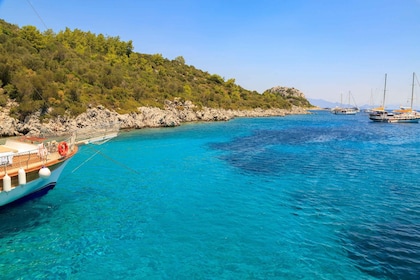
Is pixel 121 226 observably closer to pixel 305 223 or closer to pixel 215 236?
pixel 215 236

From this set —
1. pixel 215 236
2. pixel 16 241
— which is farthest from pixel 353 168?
pixel 16 241

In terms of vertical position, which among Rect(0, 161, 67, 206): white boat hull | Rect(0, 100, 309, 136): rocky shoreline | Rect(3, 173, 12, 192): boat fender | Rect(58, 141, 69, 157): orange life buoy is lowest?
Rect(0, 161, 67, 206): white boat hull

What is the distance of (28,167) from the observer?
13.9 metres

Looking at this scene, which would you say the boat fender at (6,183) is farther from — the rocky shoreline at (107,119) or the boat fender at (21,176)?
the rocky shoreline at (107,119)

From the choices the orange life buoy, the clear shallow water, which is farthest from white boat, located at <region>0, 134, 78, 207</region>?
the clear shallow water

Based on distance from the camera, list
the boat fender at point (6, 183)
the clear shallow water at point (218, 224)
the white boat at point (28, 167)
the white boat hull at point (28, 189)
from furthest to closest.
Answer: the white boat hull at point (28, 189), the white boat at point (28, 167), the boat fender at point (6, 183), the clear shallow water at point (218, 224)

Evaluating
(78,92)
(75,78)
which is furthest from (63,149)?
(75,78)

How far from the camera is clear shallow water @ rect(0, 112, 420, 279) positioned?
32.1 ft

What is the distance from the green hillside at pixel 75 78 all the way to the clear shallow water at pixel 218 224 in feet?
65.1

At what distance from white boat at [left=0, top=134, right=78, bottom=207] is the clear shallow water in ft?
3.06

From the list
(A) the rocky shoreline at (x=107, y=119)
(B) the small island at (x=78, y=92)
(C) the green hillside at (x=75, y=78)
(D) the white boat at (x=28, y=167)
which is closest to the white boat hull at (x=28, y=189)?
(D) the white boat at (x=28, y=167)

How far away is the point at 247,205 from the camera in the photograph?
51.9 ft

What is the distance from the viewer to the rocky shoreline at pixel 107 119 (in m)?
38.4

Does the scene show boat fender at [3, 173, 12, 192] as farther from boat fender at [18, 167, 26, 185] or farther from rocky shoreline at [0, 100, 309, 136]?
rocky shoreline at [0, 100, 309, 136]
